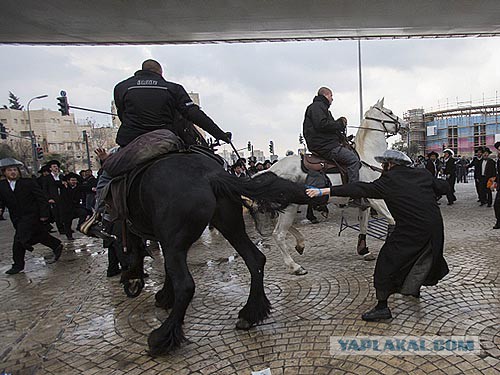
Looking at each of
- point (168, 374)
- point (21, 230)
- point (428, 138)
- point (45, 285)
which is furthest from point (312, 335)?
point (428, 138)

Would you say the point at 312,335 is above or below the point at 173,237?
below

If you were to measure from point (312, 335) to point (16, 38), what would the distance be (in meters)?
13.0

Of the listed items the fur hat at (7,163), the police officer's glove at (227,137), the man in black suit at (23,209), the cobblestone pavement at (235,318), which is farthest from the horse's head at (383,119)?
the fur hat at (7,163)

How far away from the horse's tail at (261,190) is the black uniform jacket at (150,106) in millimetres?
707

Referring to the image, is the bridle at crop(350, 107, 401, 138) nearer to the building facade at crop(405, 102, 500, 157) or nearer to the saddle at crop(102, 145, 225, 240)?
the saddle at crop(102, 145, 225, 240)

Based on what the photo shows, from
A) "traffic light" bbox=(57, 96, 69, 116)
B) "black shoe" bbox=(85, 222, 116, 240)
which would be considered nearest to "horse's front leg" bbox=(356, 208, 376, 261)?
"black shoe" bbox=(85, 222, 116, 240)

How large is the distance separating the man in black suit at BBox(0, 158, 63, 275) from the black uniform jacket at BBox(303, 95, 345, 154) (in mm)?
5419

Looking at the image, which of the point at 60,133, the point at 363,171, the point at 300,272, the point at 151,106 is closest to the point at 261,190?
the point at 151,106

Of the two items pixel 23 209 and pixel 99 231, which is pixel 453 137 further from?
pixel 99 231

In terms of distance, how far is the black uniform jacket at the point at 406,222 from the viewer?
11.8 ft

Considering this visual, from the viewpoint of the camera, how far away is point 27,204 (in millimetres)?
7066

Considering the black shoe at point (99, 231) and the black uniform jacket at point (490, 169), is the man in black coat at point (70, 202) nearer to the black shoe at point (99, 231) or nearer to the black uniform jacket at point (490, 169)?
the black shoe at point (99, 231)

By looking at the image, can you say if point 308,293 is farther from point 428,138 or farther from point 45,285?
point 428,138

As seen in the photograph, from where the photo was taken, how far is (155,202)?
332 cm
